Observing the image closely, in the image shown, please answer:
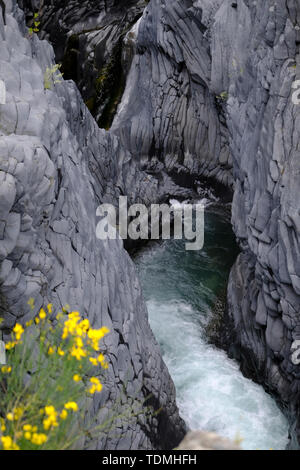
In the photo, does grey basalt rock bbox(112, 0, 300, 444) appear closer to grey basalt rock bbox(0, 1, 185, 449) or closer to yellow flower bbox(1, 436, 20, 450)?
grey basalt rock bbox(0, 1, 185, 449)

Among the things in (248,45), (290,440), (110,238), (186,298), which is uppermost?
(248,45)

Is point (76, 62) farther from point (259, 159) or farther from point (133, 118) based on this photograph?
point (259, 159)

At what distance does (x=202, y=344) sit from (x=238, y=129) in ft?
15.3

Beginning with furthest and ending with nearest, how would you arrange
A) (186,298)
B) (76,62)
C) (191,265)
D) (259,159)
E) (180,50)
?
(76,62)
(180,50)
(191,265)
(186,298)
(259,159)

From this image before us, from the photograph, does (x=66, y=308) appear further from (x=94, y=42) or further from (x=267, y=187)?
(x=94, y=42)

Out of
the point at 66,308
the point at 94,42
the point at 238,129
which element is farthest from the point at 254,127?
the point at 94,42

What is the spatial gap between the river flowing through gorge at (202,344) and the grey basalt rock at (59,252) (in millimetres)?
1050

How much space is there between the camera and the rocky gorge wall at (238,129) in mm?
8102

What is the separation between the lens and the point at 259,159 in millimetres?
8914

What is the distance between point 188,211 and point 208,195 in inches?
46.3

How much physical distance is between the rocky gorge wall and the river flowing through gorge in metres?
0.43

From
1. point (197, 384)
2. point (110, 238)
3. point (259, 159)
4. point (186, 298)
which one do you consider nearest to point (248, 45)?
point (259, 159)

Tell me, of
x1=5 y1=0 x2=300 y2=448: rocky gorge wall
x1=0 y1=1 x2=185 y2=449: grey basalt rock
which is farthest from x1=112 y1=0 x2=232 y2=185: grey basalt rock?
x1=0 y1=1 x2=185 y2=449: grey basalt rock

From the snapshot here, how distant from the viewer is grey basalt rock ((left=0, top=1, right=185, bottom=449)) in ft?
17.3
